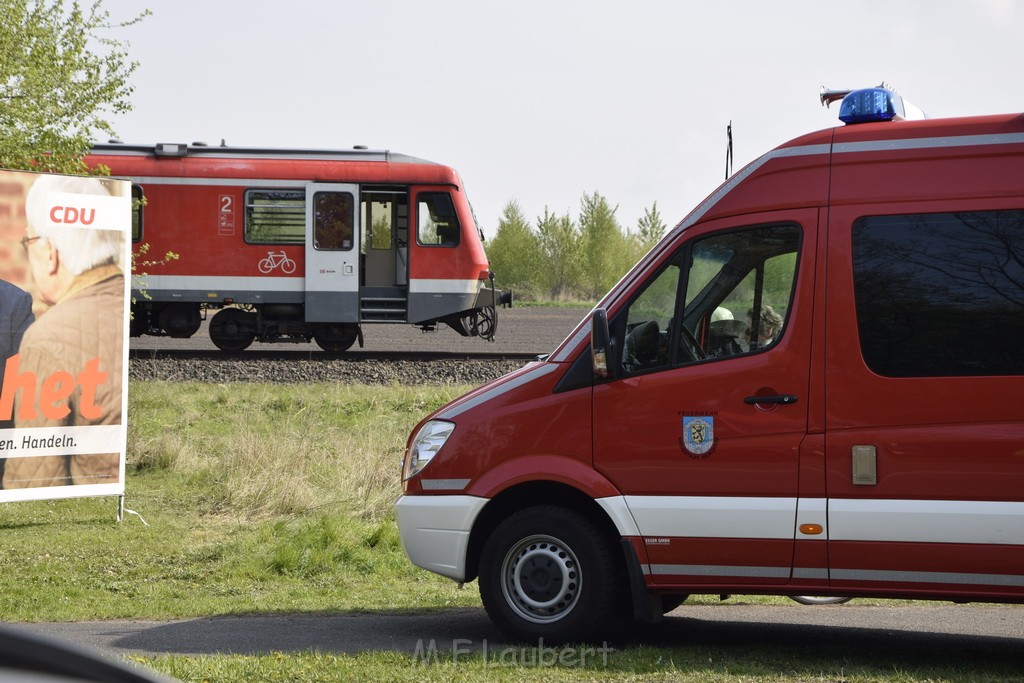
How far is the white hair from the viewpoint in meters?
9.38

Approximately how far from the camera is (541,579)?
6328mm

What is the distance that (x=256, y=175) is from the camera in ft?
69.7

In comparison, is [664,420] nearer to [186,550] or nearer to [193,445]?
[186,550]

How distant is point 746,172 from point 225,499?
6625mm

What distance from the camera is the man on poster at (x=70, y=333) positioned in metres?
9.38

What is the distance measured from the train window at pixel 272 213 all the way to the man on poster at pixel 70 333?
11383 mm

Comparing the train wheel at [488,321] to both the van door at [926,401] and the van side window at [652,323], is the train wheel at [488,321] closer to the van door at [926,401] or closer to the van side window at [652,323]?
the van side window at [652,323]

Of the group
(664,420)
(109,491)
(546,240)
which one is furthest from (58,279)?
(546,240)

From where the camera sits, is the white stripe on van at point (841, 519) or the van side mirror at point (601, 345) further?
the van side mirror at point (601, 345)

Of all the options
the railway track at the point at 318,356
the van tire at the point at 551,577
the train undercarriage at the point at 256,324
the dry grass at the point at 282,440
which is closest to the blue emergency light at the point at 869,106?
the van tire at the point at 551,577

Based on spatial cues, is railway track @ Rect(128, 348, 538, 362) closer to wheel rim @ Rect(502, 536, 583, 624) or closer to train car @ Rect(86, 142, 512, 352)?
train car @ Rect(86, 142, 512, 352)

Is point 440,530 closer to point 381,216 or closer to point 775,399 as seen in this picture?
point 775,399

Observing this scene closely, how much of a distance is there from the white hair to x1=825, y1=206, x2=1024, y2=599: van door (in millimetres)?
6102

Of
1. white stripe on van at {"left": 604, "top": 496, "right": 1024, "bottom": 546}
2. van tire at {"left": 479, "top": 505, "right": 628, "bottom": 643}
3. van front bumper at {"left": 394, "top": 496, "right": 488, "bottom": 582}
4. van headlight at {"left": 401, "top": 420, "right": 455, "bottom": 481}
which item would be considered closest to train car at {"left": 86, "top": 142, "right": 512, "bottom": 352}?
van headlight at {"left": 401, "top": 420, "right": 455, "bottom": 481}
